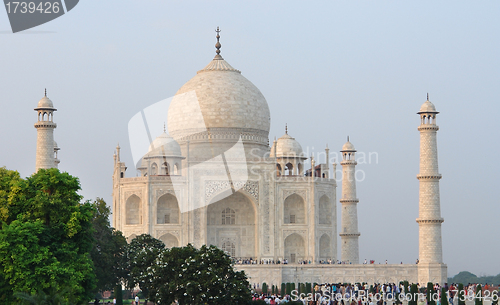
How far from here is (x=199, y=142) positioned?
4838 cm

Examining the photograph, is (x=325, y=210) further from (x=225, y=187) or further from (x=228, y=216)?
(x=225, y=187)

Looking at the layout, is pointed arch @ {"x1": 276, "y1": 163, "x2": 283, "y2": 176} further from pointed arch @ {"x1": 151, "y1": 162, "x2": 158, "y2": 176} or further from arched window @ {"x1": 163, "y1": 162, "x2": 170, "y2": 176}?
pointed arch @ {"x1": 151, "y1": 162, "x2": 158, "y2": 176}

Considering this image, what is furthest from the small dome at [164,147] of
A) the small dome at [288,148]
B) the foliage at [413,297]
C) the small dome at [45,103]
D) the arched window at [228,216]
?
the foliage at [413,297]

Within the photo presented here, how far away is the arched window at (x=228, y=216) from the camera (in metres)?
46.9

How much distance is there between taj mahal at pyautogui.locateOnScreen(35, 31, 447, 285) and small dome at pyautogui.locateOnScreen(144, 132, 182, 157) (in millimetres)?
54

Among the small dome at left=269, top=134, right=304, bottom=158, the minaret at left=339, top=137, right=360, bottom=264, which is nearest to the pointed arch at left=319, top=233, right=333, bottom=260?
the minaret at left=339, top=137, right=360, bottom=264

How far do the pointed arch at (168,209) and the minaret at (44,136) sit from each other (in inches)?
254

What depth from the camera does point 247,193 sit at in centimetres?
4534

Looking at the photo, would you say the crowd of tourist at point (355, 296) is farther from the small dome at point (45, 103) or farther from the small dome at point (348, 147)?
the small dome at point (45, 103)

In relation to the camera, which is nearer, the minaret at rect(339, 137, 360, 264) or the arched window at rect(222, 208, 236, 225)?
the arched window at rect(222, 208, 236, 225)

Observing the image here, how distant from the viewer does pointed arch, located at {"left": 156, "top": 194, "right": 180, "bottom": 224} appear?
4562cm

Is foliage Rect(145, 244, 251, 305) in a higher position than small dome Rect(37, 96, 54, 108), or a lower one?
lower

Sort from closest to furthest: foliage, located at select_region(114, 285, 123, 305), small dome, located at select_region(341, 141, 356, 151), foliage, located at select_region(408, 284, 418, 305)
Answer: foliage, located at select_region(408, 284, 418, 305)
foliage, located at select_region(114, 285, 123, 305)
small dome, located at select_region(341, 141, 356, 151)

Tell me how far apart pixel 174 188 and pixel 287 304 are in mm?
16651
